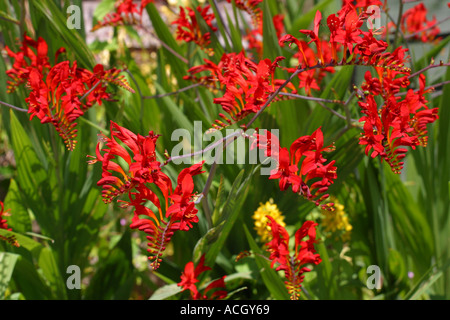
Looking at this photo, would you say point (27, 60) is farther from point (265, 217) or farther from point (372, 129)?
point (372, 129)

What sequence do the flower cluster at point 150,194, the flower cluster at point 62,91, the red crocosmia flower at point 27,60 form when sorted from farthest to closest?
the red crocosmia flower at point 27,60
the flower cluster at point 62,91
the flower cluster at point 150,194

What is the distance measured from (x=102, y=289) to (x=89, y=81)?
0.47 meters

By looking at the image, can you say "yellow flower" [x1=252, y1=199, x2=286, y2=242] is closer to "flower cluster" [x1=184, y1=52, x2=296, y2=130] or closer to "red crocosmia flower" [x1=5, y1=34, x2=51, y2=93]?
"flower cluster" [x1=184, y1=52, x2=296, y2=130]

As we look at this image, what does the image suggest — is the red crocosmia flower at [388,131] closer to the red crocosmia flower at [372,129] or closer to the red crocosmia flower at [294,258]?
the red crocosmia flower at [372,129]

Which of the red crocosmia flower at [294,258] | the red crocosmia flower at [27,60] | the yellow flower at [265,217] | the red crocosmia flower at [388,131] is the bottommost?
the red crocosmia flower at [294,258]

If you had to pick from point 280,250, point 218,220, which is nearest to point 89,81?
point 218,220

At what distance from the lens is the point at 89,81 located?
82cm

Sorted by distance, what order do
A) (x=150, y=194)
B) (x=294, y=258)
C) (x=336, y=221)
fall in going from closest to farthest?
(x=150, y=194), (x=294, y=258), (x=336, y=221)

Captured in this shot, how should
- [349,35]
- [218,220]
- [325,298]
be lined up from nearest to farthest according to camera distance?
[349,35]
[218,220]
[325,298]

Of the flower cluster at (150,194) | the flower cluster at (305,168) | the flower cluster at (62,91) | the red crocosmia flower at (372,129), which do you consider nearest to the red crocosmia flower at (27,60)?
the flower cluster at (62,91)

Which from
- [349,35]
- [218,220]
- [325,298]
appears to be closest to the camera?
[349,35]

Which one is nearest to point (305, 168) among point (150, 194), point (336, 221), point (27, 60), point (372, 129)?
point (372, 129)
